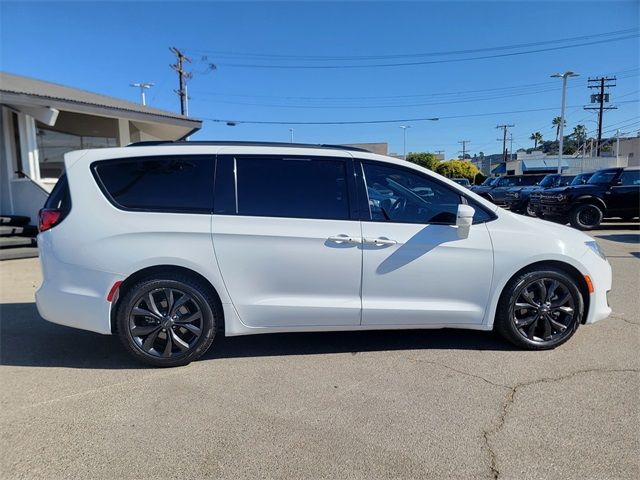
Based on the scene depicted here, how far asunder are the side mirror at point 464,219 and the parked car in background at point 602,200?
11477 mm

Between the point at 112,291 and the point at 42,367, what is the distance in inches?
40.3

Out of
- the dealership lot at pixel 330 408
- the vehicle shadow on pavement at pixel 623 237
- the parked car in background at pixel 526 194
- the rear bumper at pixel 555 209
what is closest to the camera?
the dealership lot at pixel 330 408

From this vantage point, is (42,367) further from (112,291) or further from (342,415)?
(342,415)

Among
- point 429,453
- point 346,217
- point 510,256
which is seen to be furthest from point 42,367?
point 510,256

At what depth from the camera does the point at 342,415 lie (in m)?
3.09

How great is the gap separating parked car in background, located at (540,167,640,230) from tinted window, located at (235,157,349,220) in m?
12.0

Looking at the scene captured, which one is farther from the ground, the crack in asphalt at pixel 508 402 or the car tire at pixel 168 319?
the car tire at pixel 168 319

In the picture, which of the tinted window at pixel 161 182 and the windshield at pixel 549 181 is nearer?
the tinted window at pixel 161 182

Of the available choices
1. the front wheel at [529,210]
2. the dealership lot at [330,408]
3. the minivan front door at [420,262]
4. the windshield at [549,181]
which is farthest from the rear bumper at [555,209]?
the minivan front door at [420,262]

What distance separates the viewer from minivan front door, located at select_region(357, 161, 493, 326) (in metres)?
3.84

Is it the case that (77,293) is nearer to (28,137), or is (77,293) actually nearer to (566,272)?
(566,272)

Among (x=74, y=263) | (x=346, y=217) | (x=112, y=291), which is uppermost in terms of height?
(x=346, y=217)

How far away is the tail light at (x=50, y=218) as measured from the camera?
371cm

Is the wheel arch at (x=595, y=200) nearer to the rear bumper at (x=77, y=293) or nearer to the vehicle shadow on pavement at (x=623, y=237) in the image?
the vehicle shadow on pavement at (x=623, y=237)
